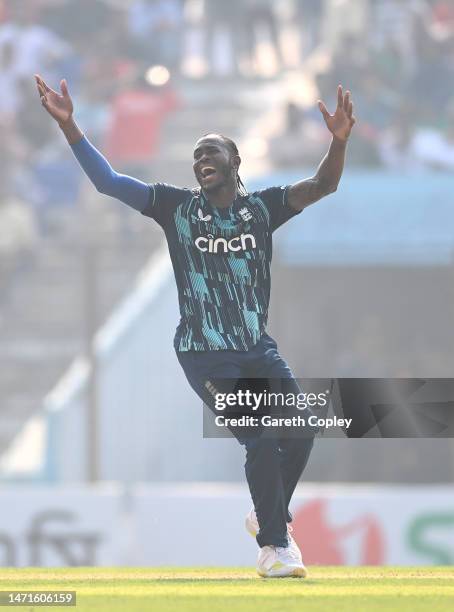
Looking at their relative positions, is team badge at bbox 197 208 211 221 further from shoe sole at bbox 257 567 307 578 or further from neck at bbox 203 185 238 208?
shoe sole at bbox 257 567 307 578

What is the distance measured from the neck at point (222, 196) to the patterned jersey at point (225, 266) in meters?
0.02

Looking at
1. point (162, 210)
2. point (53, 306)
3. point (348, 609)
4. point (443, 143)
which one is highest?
point (443, 143)

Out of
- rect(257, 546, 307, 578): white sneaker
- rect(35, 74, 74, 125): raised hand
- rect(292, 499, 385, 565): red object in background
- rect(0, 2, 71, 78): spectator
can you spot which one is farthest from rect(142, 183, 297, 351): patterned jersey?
rect(0, 2, 71, 78): spectator

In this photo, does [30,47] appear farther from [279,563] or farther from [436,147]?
[279,563]

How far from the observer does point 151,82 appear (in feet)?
63.7

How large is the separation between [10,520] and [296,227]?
4.67m

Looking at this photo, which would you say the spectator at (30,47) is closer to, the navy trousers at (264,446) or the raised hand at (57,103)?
the raised hand at (57,103)

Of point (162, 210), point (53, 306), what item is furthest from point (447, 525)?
point (162, 210)

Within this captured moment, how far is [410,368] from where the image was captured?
1528 cm

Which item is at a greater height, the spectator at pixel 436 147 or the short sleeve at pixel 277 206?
the spectator at pixel 436 147

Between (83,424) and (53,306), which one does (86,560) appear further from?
(53,306)

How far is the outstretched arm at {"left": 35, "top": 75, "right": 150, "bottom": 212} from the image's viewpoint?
21.6 feet

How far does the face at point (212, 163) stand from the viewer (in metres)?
6.53

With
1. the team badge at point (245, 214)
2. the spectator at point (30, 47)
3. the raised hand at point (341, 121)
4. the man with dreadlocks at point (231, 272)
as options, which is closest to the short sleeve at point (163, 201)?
the man with dreadlocks at point (231, 272)
